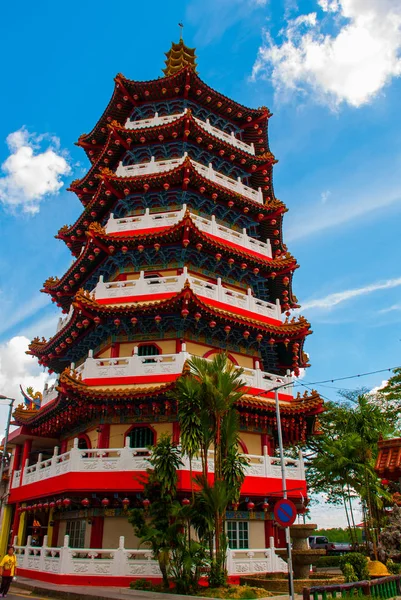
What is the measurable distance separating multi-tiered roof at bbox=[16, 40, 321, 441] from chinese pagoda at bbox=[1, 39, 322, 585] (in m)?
0.08

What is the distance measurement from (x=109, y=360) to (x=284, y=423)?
8128 millimetres

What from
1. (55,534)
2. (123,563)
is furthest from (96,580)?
(55,534)

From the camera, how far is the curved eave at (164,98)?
3002cm

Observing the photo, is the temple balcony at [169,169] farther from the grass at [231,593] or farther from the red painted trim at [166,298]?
the grass at [231,593]

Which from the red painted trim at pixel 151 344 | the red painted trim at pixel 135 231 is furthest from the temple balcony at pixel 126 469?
the red painted trim at pixel 135 231

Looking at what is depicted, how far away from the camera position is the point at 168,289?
22859 mm

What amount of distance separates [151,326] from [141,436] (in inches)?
194

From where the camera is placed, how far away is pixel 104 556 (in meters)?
18.1

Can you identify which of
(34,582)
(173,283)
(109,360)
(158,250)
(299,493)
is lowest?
(34,582)

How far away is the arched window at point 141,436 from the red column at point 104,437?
88cm

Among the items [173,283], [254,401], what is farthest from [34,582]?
[173,283]

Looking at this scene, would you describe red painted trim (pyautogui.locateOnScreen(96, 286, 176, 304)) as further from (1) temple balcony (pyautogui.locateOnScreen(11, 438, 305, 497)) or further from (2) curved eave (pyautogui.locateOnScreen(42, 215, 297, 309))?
(1) temple balcony (pyautogui.locateOnScreen(11, 438, 305, 497))

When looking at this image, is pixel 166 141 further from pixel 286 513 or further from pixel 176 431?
pixel 286 513

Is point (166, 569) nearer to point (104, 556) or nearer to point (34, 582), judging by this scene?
point (104, 556)
